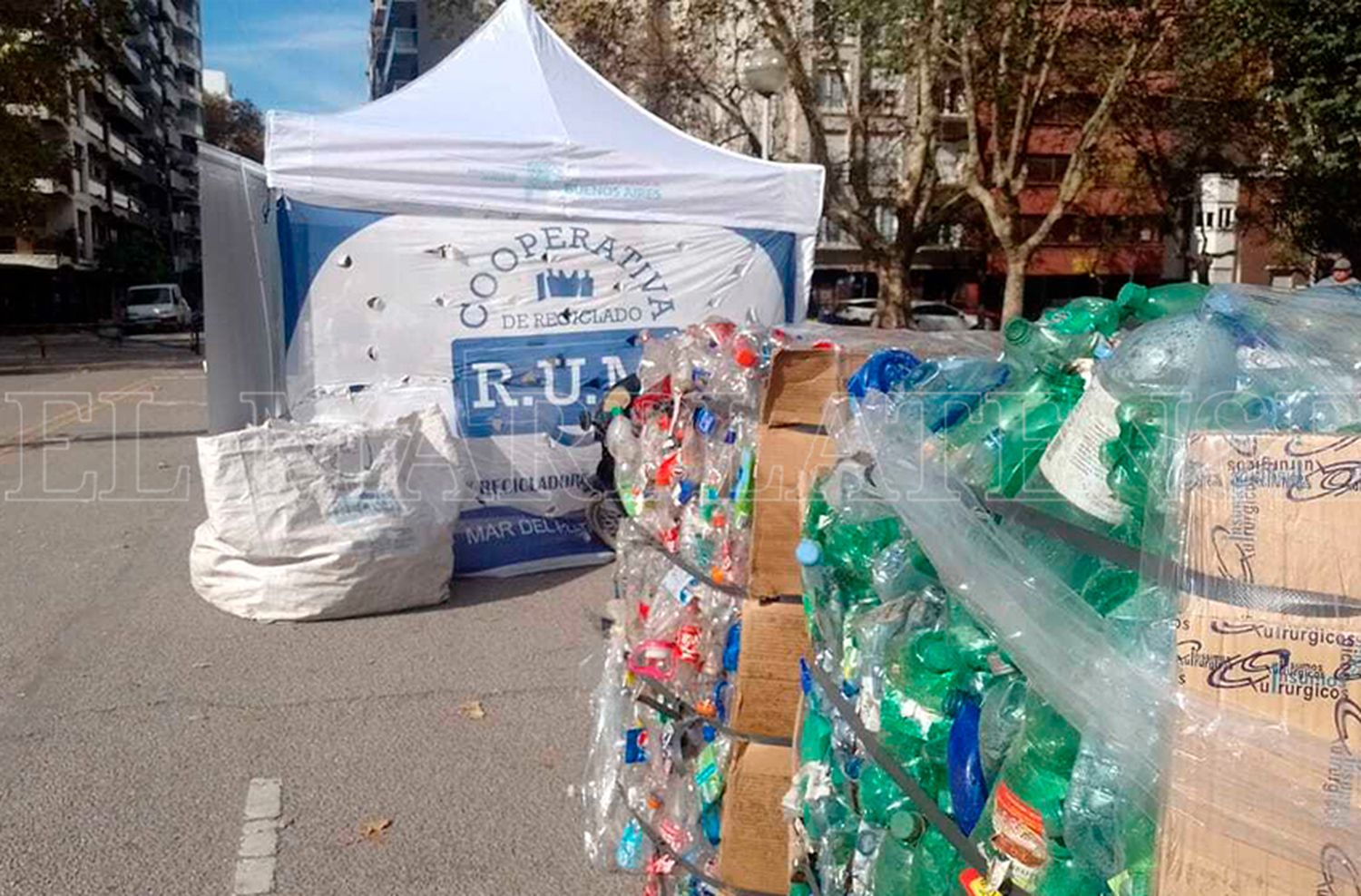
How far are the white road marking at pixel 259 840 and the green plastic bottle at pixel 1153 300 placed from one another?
2.92m

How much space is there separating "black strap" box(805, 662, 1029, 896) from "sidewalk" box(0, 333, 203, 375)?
24.2m

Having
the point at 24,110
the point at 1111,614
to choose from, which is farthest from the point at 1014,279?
the point at 24,110

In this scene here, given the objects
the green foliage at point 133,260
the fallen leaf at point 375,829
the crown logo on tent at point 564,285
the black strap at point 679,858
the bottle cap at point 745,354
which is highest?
the green foliage at point 133,260

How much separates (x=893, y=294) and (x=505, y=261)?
1362cm

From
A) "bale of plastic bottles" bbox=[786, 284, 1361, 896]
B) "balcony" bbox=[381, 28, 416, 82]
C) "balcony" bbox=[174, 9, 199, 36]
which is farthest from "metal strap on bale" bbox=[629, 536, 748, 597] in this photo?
"balcony" bbox=[174, 9, 199, 36]

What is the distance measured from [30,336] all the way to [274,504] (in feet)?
124

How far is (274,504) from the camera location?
6.12m

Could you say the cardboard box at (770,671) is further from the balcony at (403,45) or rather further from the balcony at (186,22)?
the balcony at (186,22)

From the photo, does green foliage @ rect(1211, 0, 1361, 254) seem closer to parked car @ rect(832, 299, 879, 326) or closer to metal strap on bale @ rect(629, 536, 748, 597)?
metal strap on bale @ rect(629, 536, 748, 597)

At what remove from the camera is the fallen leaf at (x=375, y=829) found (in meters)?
3.93

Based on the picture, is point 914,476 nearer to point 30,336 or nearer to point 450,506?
point 450,506

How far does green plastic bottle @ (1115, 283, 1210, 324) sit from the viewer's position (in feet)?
7.68

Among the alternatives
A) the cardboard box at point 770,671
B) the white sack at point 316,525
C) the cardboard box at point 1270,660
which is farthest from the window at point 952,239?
the cardboard box at point 1270,660

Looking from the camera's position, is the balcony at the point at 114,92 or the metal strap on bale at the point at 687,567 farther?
the balcony at the point at 114,92
